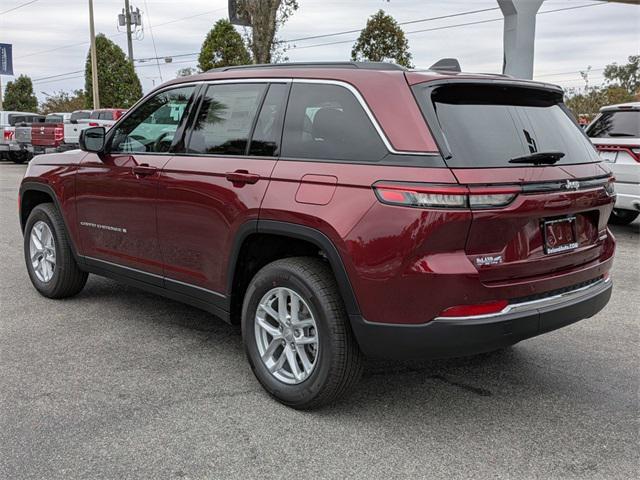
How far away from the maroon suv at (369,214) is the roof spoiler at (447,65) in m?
0.36

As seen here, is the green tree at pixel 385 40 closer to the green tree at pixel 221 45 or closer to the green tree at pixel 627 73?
the green tree at pixel 221 45

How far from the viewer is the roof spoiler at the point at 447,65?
3.67 meters

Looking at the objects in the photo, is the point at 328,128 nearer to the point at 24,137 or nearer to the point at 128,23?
the point at 24,137

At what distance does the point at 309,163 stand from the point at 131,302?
280 cm

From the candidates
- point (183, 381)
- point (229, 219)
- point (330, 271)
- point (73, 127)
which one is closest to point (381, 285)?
point (330, 271)

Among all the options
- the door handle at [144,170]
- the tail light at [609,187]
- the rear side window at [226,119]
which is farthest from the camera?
the door handle at [144,170]

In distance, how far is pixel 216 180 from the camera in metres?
3.86

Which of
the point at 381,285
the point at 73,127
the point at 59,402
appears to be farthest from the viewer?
the point at 73,127

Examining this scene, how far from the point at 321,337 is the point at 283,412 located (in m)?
0.51

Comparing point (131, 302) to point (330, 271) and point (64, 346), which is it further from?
point (330, 271)

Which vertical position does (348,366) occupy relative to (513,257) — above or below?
below

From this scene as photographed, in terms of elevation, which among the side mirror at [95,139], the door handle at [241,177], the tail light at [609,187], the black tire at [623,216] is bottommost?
the black tire at [623,216]

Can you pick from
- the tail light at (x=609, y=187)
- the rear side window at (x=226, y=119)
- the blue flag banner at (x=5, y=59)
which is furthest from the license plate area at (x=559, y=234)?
the blue flag banner at (x=5, y=59)

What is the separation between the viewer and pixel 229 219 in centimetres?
375
